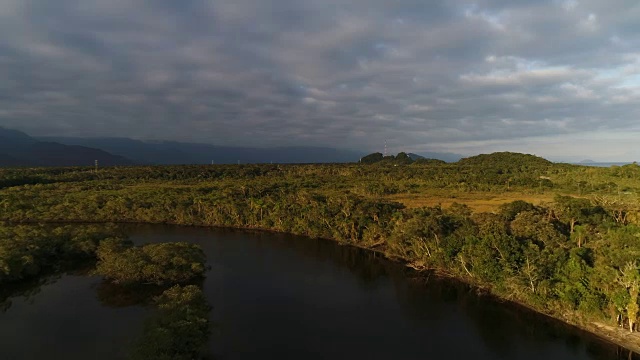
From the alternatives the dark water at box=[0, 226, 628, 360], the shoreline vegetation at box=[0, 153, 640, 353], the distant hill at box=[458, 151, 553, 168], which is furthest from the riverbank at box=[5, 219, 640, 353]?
the distant hill at box=[458, 151, 553, 168]

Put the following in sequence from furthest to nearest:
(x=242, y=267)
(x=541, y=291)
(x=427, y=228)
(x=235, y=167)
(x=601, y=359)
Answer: (x=235, y=167), (x=242, y=267), (x=427, y=228), (x=541, y=291), (x=601, y=359)

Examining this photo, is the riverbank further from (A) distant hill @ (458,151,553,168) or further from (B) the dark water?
(A) distant hill @ (458,151,553,168)

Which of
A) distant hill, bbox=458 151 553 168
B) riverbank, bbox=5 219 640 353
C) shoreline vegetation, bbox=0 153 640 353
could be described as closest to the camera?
riverbank, bbox=5 219 640 353

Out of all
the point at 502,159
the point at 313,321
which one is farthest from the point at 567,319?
the point at 502,159

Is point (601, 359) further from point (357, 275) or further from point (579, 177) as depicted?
point (579, 177)

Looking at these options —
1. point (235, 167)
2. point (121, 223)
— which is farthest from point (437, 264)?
point (235, 167)

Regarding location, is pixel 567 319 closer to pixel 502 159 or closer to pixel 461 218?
pixel 461 218

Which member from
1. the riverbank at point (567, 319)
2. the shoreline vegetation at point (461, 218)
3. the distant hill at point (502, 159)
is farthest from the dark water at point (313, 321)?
the distant hill at point (502, 159)

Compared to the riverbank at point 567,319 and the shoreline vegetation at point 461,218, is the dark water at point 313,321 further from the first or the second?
the shoreline vegetation at point 461,218
